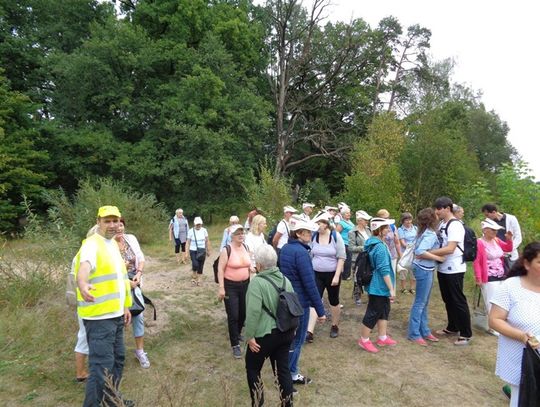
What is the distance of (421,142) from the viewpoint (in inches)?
771

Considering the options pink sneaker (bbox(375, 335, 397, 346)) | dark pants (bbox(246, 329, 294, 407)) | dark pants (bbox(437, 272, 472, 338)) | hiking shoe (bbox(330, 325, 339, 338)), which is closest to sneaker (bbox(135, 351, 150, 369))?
dark pants (bbox(246, 329, 294, 407))

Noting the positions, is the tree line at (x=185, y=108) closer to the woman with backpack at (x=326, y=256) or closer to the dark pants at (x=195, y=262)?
the dark pants at (x=195, y=262)

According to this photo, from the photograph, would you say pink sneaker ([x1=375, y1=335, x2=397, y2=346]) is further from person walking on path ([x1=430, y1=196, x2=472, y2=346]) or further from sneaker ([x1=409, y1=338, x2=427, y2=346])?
person walking on path ([x1=430, y1=196, x2=472, y2=346])

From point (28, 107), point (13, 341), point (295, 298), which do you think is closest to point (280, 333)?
point (295, 298)

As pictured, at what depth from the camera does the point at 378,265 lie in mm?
4586

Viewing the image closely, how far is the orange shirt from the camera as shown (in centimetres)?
460

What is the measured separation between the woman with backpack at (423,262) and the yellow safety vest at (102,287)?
3601mm

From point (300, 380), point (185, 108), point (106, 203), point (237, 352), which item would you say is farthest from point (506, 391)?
point (185, 108)

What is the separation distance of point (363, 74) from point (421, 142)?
38.4ft

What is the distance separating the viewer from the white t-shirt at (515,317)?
249 cm

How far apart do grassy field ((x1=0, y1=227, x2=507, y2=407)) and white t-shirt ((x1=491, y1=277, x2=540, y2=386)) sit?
1352 millimetres

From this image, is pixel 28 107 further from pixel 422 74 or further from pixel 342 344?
pixel 422 74

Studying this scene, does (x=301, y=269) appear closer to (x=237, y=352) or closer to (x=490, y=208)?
(x=237, y=352)

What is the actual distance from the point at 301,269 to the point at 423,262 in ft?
6.40
